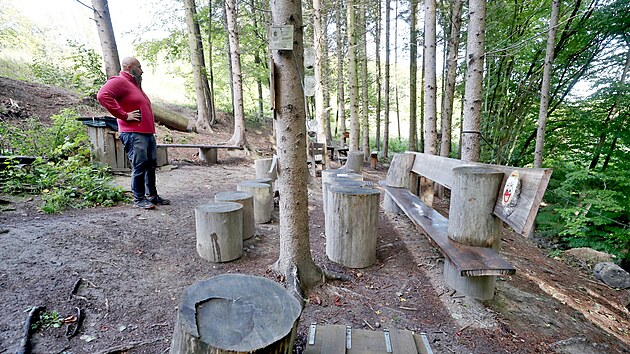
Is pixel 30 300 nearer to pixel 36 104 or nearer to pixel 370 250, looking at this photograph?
pixel 370 250

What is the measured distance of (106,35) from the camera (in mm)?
6781

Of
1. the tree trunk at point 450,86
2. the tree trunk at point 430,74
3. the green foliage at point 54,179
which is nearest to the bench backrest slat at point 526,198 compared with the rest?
the tree trunk at point 430,74

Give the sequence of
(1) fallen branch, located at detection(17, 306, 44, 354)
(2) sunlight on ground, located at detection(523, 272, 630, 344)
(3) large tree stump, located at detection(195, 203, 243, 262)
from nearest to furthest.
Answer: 1. (1) fallen branch, located at detection(17, 306, 44, 354)
2. (2) sunlight on ground, located at detection(523, 272, 630, 344)
3. (3) large tree stump, located at detection(195, 203, 243, 262)

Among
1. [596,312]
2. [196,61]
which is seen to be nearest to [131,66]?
[596,312]

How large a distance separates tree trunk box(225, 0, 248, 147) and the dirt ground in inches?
222

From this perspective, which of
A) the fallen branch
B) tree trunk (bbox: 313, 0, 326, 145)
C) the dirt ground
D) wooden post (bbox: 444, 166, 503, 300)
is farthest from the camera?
tree trunk (bbox: 313, 0, 326, 145)

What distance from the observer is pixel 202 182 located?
651cm

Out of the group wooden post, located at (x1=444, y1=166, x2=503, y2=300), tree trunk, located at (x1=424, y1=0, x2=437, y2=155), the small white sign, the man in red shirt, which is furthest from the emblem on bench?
the man in red shirt

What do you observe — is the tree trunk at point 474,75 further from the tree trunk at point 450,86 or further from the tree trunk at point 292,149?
the tree trunk at point 292,149

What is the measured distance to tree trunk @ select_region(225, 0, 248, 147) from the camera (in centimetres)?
838

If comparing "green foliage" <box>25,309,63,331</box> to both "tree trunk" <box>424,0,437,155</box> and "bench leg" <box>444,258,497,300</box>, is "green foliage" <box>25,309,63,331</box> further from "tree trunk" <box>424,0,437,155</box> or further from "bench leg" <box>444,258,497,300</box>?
"tree trunk" <box>424,0,437,155</box>

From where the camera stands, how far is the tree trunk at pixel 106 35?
21.6ft

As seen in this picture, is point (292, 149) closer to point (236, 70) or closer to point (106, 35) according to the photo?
point (106, 35)

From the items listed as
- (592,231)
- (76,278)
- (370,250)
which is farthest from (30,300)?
(592,231)
